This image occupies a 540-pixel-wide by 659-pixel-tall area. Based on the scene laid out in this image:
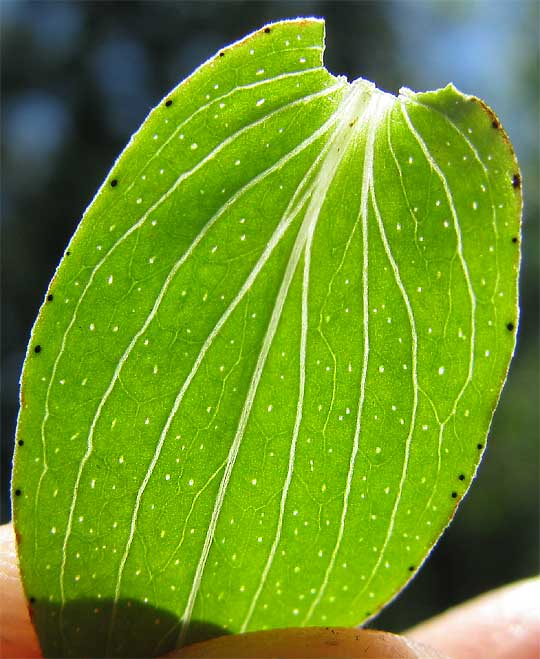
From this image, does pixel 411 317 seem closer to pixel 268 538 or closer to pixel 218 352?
pixel 218 352

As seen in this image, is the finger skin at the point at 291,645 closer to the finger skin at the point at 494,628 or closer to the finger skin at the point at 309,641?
the finger skin at the point at 309,641

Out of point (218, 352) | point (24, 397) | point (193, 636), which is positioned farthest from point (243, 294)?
point (193, 636)

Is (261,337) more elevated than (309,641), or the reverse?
(261,337)

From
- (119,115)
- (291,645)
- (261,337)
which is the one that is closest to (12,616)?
(291,645)

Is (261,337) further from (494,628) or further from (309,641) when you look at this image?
(494,628)

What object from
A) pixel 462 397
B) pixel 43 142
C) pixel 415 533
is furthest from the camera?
pixel 43 142

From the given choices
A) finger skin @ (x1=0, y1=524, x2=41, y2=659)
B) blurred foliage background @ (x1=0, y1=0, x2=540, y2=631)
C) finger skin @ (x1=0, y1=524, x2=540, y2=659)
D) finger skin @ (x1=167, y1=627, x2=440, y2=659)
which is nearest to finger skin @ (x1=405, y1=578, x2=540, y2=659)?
finger skin @ (x1=0, y1=524, x2=540, y2=659)

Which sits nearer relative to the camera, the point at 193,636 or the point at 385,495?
the point at 385,495
